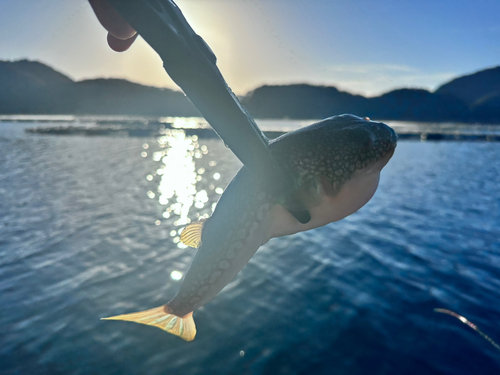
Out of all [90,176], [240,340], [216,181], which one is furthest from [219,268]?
[90,176]

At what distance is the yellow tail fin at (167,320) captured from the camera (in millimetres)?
2129

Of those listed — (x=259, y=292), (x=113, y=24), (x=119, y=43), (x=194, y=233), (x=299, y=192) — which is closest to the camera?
(x=299, y=192)

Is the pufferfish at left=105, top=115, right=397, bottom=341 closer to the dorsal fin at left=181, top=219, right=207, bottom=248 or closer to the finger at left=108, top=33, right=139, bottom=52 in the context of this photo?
Answer: the dorsal fin at left=181, top=219, right=207, bottom=248

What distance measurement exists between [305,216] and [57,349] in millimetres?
9865

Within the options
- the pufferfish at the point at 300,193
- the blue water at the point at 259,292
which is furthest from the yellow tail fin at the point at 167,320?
the blue water at the point at 259,292

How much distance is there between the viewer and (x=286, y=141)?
1.75 m

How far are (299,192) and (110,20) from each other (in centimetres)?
147

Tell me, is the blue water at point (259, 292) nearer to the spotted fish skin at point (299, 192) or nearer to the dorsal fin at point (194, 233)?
the dorsal fin at point (194, 233)

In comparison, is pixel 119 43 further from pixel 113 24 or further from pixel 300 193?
pixel 300 193

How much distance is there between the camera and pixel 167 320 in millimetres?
2172

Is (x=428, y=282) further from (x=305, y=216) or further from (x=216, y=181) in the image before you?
(x=216, y=181)

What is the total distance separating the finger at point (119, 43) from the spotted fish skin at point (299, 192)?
122 centimetres

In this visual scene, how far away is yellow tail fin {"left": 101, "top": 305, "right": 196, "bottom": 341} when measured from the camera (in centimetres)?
213

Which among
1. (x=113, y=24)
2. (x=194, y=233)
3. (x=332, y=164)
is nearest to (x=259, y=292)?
(x=194, y=233)
